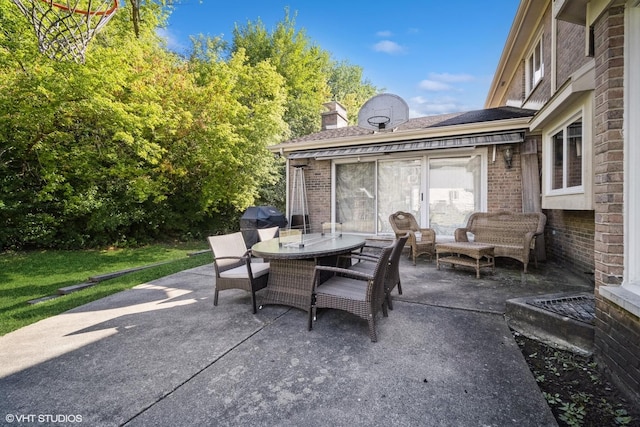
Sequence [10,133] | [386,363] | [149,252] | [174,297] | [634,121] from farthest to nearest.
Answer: [149,252] → [10,133] → [174,297] → [386,363] → [634,121]

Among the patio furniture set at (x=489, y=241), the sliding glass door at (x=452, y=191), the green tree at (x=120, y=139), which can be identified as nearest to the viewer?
the patio furniture set at (x=489, y=241)

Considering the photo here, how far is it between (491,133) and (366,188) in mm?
3216

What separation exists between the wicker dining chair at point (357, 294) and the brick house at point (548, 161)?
175 centimetres

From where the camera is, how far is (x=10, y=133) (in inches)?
299

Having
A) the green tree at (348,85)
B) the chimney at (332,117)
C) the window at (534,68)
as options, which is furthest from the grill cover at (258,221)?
the green tree at (348,85)

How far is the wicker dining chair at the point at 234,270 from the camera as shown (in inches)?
148

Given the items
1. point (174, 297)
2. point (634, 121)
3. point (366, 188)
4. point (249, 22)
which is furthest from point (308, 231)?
point (249, 22)

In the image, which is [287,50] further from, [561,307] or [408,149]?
[561,307]

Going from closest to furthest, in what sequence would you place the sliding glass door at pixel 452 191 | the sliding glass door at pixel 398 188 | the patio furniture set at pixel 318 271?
the patio furniture set at pixel 318 271 < the sliding glass door at pixel 452 191 < the sliding glass door at pixel 398 188

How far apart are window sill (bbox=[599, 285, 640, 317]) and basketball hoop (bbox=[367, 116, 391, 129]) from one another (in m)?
4.64

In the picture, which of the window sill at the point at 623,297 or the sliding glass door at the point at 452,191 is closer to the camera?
the window sill at the point at 623,297

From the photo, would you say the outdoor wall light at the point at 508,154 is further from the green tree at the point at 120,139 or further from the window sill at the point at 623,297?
the green tree at the point at 120,139

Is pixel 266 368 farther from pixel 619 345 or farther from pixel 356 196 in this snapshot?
pixel 356 196

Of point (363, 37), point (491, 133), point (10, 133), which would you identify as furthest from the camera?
point (363, 37)
